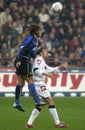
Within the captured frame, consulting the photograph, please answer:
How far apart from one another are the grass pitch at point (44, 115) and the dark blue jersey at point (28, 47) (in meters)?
1.46

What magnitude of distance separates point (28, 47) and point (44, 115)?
2.38 m

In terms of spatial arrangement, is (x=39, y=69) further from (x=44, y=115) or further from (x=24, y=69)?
(x=44, y=115)

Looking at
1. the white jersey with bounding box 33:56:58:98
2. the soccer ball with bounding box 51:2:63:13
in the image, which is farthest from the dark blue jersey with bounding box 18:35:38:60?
the soccer ball with bounding box 51:2:63:13

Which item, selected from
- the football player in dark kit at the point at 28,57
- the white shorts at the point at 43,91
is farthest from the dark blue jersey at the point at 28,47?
the white shorts at the point at 43,91

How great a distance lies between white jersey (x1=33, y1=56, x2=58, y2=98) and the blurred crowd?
8563 millimetres

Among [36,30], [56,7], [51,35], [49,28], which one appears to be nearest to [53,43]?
[51,35]

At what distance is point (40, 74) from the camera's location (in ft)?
37.9

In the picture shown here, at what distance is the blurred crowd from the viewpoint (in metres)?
21.2

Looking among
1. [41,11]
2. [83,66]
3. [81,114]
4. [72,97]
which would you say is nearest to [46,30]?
[41,11]

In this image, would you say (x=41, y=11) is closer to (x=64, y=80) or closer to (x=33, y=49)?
(x=64, y=80)

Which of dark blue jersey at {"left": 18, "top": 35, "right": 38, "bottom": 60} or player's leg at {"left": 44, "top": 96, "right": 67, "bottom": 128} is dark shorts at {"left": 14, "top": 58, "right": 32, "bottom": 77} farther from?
player's leg at {"left": 44, "top": 96, "right": 67, "bottom": 128}

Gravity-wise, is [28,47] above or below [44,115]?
above

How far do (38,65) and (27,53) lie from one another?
117cm

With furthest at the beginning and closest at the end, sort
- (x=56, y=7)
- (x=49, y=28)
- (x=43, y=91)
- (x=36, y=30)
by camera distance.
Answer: (x=49, y=28) → (x=56, y=7) → (x=36, y=30) → (x=43, y=91)
